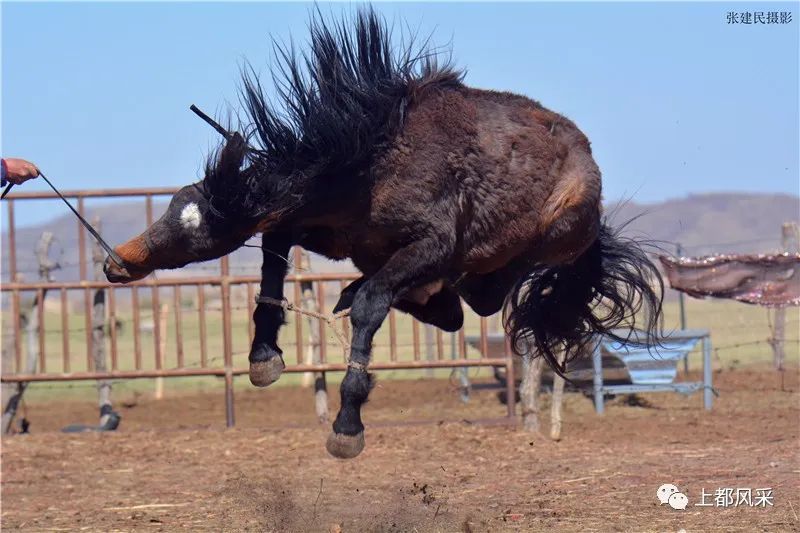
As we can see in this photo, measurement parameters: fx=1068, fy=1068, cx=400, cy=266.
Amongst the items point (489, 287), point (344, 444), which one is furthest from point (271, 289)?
point (489, 287)

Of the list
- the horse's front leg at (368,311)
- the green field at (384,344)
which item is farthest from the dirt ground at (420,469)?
the green field at (384,344)

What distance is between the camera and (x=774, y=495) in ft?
23.7

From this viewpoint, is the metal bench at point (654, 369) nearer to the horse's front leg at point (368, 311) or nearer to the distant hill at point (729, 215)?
the horse's front leg at point (368, 311)

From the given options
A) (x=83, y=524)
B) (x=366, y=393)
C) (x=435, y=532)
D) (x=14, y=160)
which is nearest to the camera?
(x=366, y=393)

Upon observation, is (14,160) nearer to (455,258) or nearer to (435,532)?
(455,258)

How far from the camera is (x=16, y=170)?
5746mm

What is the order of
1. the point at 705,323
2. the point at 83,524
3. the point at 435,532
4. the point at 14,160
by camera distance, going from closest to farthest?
1. the point at 14,160
2. the point at 435,532
3. the point at 83,524
4. the point at 705,323

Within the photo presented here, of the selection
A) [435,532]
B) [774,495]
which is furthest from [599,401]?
[435,532]

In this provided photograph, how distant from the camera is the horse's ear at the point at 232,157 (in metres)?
5.44

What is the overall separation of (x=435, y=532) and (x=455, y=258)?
1713mm

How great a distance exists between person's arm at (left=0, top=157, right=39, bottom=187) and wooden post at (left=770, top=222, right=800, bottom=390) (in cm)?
955

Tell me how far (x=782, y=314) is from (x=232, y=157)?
34.5 ft

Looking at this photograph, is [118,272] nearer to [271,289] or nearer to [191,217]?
[191,217]

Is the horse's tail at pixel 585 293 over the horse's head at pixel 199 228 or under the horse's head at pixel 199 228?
under
